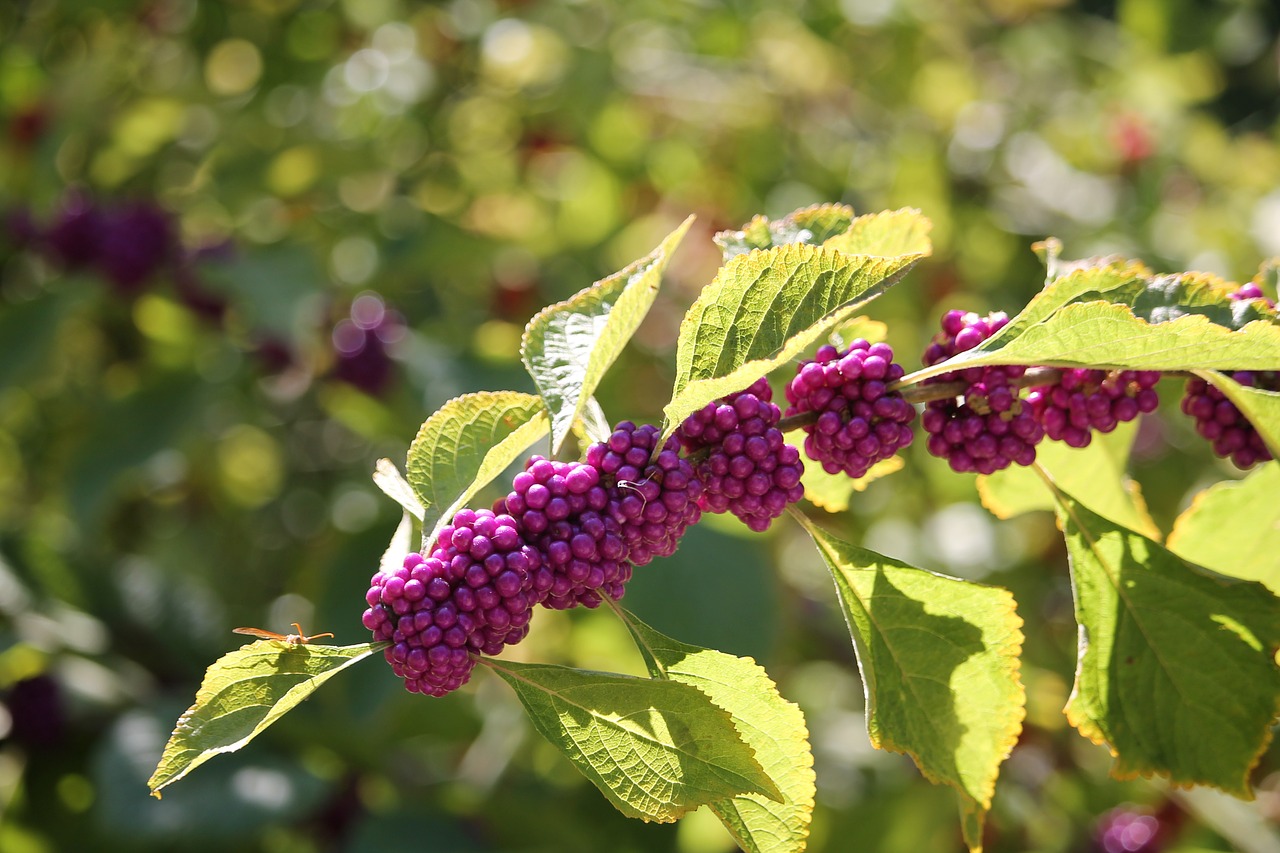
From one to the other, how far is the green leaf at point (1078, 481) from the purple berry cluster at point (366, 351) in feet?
5.94

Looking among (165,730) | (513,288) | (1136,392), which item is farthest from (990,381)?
(513,288)

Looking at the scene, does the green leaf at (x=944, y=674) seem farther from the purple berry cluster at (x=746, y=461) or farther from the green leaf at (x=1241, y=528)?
the green leaf at (x=1241, y=528)

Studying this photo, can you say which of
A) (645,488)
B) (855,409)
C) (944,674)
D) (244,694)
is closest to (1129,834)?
(944,674)

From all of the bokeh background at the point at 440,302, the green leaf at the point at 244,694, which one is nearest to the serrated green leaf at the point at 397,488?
the green leaf at the point at 244,694

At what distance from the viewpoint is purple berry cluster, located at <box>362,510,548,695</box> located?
0.88m

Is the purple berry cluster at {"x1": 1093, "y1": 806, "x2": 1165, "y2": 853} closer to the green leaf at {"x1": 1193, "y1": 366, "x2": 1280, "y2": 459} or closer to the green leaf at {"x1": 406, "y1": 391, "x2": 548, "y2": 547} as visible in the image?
the green leaf at {"x1": 1193, "y1": 366, "x2": 1280, "y2": 459}

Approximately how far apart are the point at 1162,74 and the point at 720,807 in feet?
11.4

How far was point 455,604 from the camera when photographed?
2.95 feet

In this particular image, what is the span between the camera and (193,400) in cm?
272

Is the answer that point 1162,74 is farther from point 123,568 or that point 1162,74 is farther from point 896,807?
point 123,568

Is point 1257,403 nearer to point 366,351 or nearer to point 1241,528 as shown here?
point 1241,528

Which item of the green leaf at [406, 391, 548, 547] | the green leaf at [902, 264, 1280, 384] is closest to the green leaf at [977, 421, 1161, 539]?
the green leaf at [902, 264, 1280, 384]

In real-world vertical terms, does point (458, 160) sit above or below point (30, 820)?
above

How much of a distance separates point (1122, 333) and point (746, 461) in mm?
313
